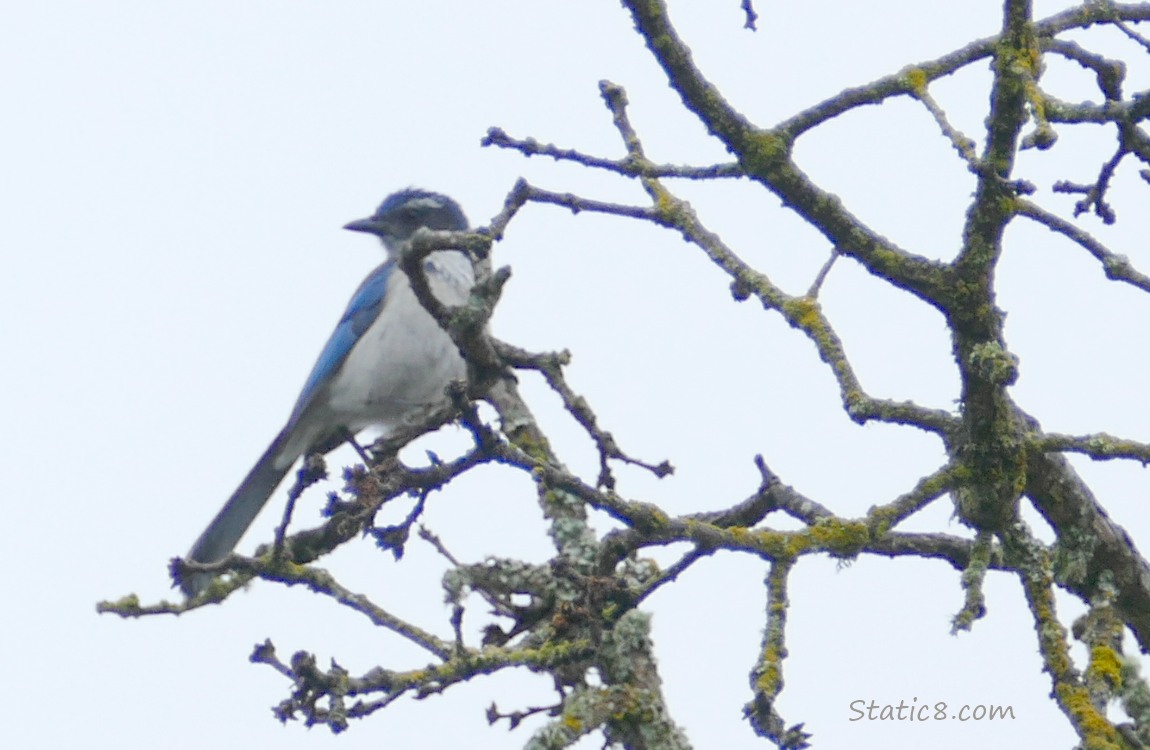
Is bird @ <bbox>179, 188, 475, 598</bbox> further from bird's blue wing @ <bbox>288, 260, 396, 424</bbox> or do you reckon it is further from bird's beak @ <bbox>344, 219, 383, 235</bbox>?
bird's beak @ <bbox>344, 219, 383, 235</bbox>

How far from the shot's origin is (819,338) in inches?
142

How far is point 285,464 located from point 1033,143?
5.82 m

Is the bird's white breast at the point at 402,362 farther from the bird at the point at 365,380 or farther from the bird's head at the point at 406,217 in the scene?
the bird's head at the point at 406,217

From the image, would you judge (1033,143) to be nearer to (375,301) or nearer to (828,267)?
(828,267)

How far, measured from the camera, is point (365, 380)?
8.03 meters

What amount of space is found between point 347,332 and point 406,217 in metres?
1.20

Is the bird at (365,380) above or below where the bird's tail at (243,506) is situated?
above

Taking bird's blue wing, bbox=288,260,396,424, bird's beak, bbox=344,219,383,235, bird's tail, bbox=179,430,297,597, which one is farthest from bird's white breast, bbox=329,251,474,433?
bird's beak, bbox=344,219,383,235

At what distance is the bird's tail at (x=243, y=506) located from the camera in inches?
307

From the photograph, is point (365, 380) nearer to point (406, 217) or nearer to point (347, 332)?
point (347, 332)

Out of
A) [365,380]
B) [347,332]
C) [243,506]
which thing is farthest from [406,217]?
[243,506]

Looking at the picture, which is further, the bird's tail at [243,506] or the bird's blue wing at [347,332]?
the bird's blue wing at [347,332]

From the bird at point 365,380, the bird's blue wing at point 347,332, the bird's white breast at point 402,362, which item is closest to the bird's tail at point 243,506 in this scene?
the bird at point 365,380

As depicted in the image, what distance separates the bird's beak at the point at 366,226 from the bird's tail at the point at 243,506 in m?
1.66
